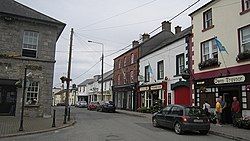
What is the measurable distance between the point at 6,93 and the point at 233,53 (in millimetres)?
16608

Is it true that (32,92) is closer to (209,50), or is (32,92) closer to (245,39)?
(209,50)

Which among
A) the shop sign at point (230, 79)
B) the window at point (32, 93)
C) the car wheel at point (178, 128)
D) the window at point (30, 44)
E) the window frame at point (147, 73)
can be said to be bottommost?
the car wheel at point (178, 128)

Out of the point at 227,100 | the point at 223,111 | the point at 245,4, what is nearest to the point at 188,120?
the point at 223,111

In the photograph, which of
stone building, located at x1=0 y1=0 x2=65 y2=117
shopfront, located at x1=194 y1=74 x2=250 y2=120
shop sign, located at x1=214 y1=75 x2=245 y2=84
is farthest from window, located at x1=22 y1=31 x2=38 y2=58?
shop sign, located at x1=214 y1=75 x2=245 y2=84

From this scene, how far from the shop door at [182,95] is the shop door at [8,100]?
13704 mm

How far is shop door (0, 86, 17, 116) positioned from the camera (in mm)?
21298

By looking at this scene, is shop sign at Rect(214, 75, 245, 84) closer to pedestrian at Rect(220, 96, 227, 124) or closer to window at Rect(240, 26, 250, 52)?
pedestrian at Rect(220, 96, 227, 124)

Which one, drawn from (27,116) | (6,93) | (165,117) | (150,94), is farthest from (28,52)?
(150,94)

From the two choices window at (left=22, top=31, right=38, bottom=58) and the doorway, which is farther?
window at (left=22, top=31, right=38, bottom=58)

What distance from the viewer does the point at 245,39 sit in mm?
17062

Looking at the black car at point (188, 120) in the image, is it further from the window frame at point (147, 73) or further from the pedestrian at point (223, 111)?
the window frame at point (147, 73)

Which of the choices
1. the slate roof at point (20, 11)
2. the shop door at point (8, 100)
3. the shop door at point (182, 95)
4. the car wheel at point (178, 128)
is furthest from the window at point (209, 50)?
the shop door at point (8, 100)

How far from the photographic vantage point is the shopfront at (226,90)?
16.5 m

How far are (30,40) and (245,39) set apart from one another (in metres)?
15.9
